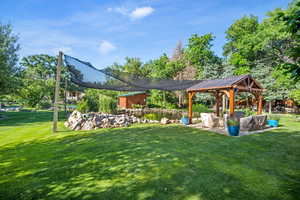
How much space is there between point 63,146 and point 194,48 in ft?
75.9

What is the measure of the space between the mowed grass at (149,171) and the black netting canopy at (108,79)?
300 centimetres

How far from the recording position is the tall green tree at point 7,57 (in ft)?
28.5

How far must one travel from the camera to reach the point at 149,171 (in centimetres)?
277

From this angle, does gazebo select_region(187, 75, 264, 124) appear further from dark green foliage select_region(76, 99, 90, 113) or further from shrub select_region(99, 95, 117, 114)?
dark green foliage select_region(76, 99, 90, 113)

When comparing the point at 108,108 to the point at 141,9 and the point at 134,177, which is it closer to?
the point at 141,9

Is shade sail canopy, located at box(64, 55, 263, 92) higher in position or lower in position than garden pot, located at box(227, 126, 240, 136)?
higher

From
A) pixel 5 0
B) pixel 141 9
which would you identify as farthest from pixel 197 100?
pixel 5 0

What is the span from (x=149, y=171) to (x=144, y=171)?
94 mm

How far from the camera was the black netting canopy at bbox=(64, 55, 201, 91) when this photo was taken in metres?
5.84

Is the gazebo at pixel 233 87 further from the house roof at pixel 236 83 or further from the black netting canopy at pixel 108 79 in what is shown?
the black netting canopy at pixel 108 79

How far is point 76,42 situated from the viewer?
9.67 meters

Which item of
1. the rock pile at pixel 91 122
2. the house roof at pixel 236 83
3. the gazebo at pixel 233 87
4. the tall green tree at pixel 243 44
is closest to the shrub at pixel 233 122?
the gazebo at pixel 233 87

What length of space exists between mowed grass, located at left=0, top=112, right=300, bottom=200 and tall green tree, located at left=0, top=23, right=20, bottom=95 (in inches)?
271

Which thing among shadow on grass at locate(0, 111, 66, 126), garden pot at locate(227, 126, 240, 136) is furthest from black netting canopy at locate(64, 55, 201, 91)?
shadow on grass at locate(0, 111, 66, 126)
